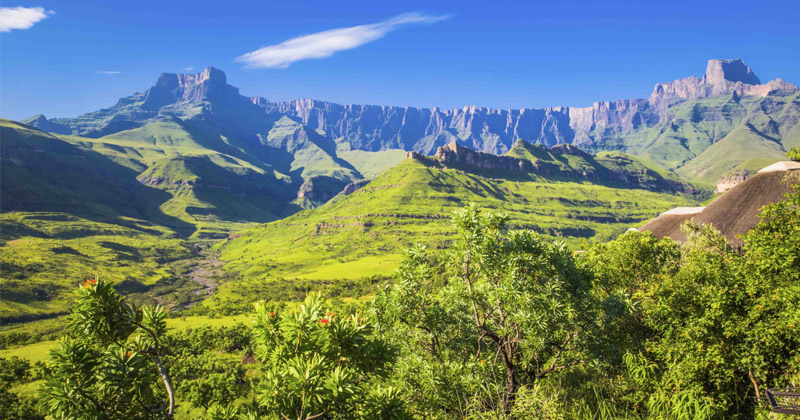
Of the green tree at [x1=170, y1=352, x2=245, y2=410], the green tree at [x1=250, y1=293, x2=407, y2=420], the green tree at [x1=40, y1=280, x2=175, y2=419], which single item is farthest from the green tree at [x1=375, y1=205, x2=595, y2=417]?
the green tree at [x1=170, y1=352, x2=245, y2=410]

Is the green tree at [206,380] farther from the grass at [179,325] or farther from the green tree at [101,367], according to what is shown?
the grass at [179,325]

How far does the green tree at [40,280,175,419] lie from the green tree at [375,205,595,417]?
7.59 meters

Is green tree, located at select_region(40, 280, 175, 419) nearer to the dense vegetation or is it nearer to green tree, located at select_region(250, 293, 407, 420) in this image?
the dense vegetation

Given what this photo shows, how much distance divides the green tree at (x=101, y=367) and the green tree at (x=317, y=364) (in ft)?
6.63

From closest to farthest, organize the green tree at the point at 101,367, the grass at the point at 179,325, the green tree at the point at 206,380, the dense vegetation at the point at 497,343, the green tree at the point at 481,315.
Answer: the green tree at the point at 101,367, the dense vegetation at the point at 497,343, the green tree at the point at 481,315, the green tree at the point at 206,380, the grass at the point at 179,325

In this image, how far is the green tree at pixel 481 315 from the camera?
12.8m

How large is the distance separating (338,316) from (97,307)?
16.3 ft

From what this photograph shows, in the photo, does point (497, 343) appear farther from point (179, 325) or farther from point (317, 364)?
point (179, 325)

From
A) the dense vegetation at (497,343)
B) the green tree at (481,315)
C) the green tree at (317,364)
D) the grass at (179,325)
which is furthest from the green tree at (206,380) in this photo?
the grass at (179,325)

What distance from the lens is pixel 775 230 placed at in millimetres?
18641

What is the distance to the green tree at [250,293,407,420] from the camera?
7168mm

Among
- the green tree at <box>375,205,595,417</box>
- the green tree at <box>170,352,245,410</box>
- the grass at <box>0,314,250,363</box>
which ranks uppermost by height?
the green tree at <box>375,205,595,417</box>

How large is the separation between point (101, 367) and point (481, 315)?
520 inches

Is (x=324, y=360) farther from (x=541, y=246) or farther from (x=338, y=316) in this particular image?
(x=541, y=246)
